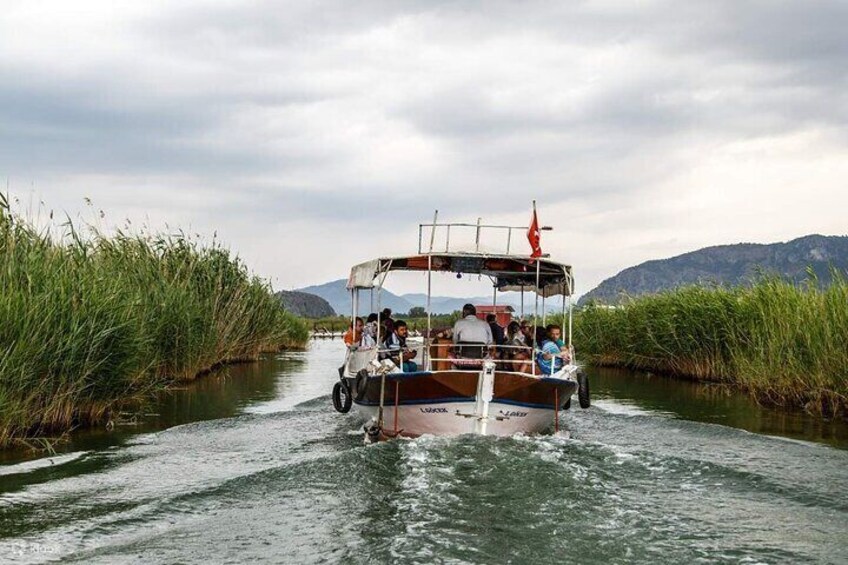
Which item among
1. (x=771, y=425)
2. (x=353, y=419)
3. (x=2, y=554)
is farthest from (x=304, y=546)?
(x=771, y=425)

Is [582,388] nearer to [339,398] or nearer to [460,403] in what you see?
[460,403]

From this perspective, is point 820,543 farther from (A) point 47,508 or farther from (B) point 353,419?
(B) point 353,419

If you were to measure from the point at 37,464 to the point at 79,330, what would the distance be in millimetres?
2528

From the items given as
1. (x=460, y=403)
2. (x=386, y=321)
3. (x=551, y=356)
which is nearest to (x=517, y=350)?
(x=551, y=356)

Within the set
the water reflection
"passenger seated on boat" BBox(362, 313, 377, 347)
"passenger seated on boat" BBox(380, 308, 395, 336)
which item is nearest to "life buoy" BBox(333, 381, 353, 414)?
"passenger seated on boat" BBox(362, 313, 377, 347)

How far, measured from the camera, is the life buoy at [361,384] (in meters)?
14.5

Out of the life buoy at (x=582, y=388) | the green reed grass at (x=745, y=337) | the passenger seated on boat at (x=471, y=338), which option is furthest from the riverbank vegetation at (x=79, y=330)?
the green reed grass at (x=745, y=337)

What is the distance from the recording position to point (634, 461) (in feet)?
38.9

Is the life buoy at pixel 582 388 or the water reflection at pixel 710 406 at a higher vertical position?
the life buoy at pixel 582 388

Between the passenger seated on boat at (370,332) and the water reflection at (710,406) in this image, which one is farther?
the passenger seated on boat at (370,332)

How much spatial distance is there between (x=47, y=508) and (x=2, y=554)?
173 centimetres

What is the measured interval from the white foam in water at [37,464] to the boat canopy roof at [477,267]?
5.37 m

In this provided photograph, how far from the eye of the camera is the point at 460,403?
43.1ft

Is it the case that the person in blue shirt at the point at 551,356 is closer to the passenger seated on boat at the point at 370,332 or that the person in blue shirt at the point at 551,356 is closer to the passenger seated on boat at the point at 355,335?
the passenger seated on boat at the point at 370,332
